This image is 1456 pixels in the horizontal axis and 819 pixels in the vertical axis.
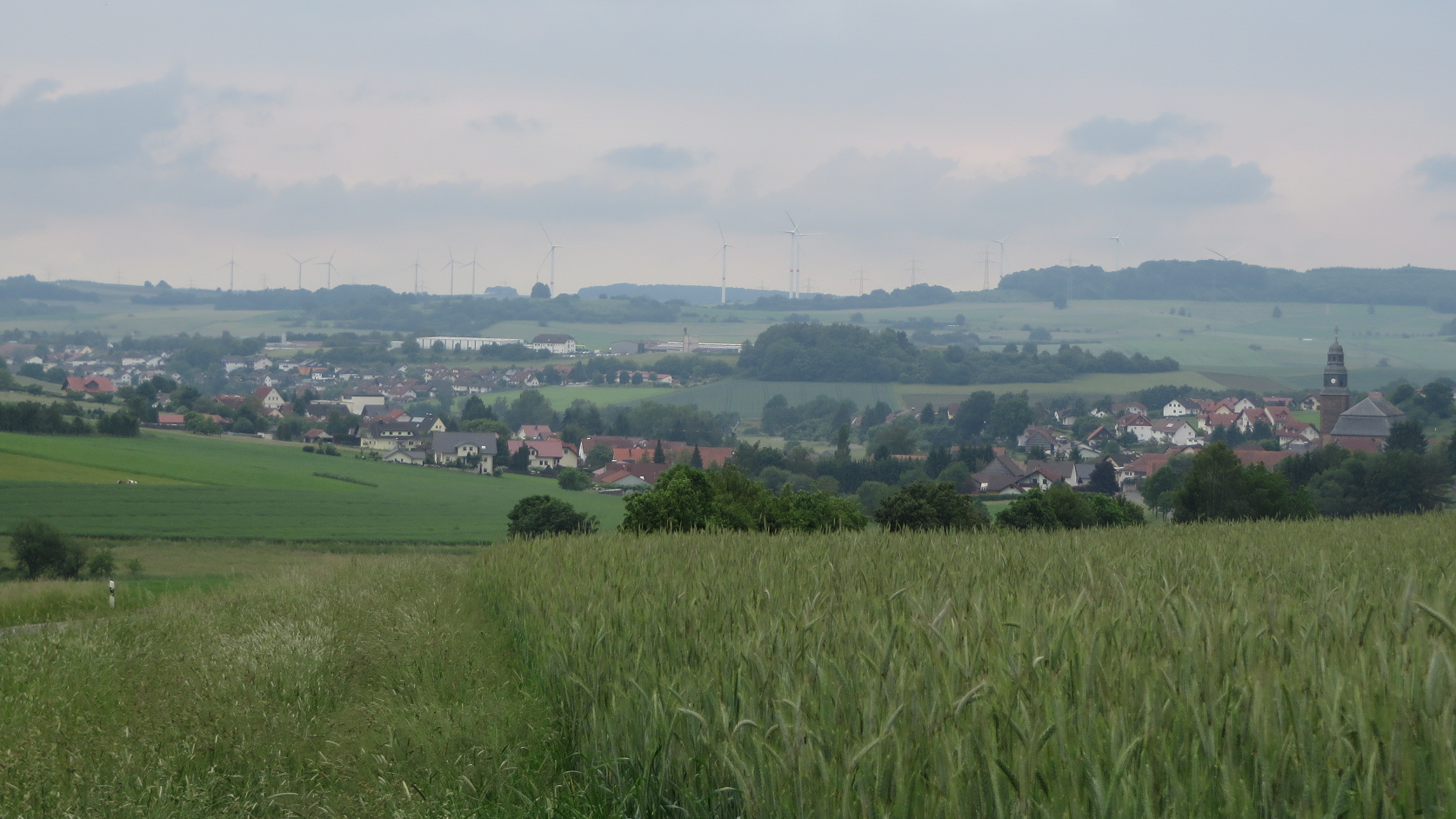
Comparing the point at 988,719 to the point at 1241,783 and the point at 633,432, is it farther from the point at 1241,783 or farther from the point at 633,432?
the point at 633,432

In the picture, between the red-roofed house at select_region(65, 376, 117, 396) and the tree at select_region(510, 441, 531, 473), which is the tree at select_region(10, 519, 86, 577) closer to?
the tree at select_region(510, 441, 531, 473)

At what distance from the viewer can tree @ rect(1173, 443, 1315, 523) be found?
5194 cm

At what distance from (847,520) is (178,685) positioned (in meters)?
36.3

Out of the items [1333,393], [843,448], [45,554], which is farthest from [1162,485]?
[45,554]

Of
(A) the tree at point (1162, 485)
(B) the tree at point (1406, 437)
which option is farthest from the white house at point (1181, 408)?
(A) the tree at point (1162, 485)

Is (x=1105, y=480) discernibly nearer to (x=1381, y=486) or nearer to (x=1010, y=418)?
(x=1381, y=486)

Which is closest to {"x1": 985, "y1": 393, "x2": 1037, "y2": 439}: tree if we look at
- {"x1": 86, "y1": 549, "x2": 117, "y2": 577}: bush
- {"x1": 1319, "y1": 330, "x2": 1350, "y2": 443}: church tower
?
{"x1": 1319, "y1": 330, "x2": 1350, "y2": 443}: church tower

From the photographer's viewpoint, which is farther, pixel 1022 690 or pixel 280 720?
pixel 280 720

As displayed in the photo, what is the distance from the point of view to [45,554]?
2146 inches

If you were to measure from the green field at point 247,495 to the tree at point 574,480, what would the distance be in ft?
6.10

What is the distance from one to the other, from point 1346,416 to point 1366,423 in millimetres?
2126

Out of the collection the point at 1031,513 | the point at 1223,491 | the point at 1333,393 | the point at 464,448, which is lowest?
the point at 464,448

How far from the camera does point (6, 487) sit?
7444 centimetres

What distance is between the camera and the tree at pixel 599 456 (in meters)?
130
